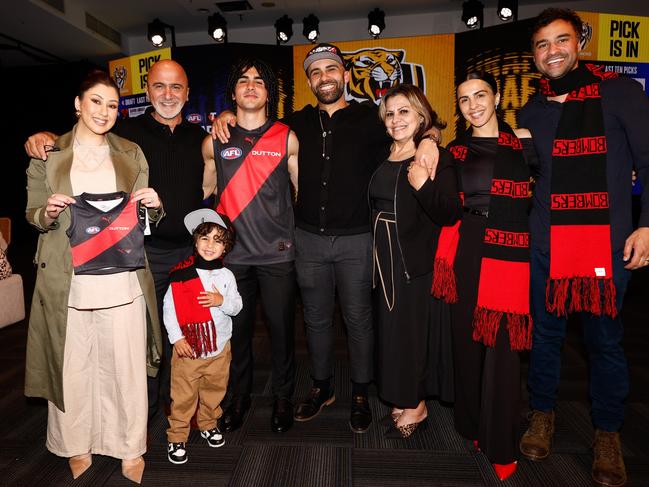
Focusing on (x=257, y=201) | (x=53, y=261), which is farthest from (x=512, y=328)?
(x=53, y=261)

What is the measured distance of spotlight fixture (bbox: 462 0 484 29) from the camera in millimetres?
6973

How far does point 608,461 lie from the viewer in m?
2.04

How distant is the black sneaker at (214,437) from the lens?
7.57 feet

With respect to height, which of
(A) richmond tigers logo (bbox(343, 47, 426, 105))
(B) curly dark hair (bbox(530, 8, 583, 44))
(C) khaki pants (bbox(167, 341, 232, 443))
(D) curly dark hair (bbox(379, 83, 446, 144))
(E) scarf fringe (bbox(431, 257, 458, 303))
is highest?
Answer: (A) richmond tigers logo (bbox(343, 47, 426, 105))

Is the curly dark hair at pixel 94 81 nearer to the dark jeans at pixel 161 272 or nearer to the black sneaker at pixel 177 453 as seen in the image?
the dark jeans at pixel 161 272

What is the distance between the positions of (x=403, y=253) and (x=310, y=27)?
6.51 m

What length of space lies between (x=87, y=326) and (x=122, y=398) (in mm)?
359

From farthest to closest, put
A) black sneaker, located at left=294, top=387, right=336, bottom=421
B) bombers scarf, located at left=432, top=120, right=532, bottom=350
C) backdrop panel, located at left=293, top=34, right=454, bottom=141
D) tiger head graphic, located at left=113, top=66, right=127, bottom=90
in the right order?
tiger head graphic, located at left=113, top=66, right=127, bottom=90
backdrop panel, located at left=293, top=34, right=454, bottom=141
black sneaker, located at left=294, top=387, right=336, bottom=421
bombers scarf, located at left=432, top=120, right=532, bottom=350

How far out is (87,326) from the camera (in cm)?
195

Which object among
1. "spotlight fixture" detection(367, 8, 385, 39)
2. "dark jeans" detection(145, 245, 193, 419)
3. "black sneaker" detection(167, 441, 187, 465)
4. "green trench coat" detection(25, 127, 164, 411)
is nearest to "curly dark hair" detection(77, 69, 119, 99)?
"green trench coat" detection(25, 127, 164, 411)

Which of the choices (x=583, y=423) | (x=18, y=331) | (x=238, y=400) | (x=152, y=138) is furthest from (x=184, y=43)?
(x=583, y=423)

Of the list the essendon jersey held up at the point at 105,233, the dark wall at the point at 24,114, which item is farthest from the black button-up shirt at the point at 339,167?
the dark wall at the point at 24,114

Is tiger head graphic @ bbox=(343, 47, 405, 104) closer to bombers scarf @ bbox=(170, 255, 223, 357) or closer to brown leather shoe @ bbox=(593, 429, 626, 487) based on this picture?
bombers scarf @ bbox=(170, 255, 223, 357)

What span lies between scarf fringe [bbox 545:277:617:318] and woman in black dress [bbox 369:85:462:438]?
22.3 inches
